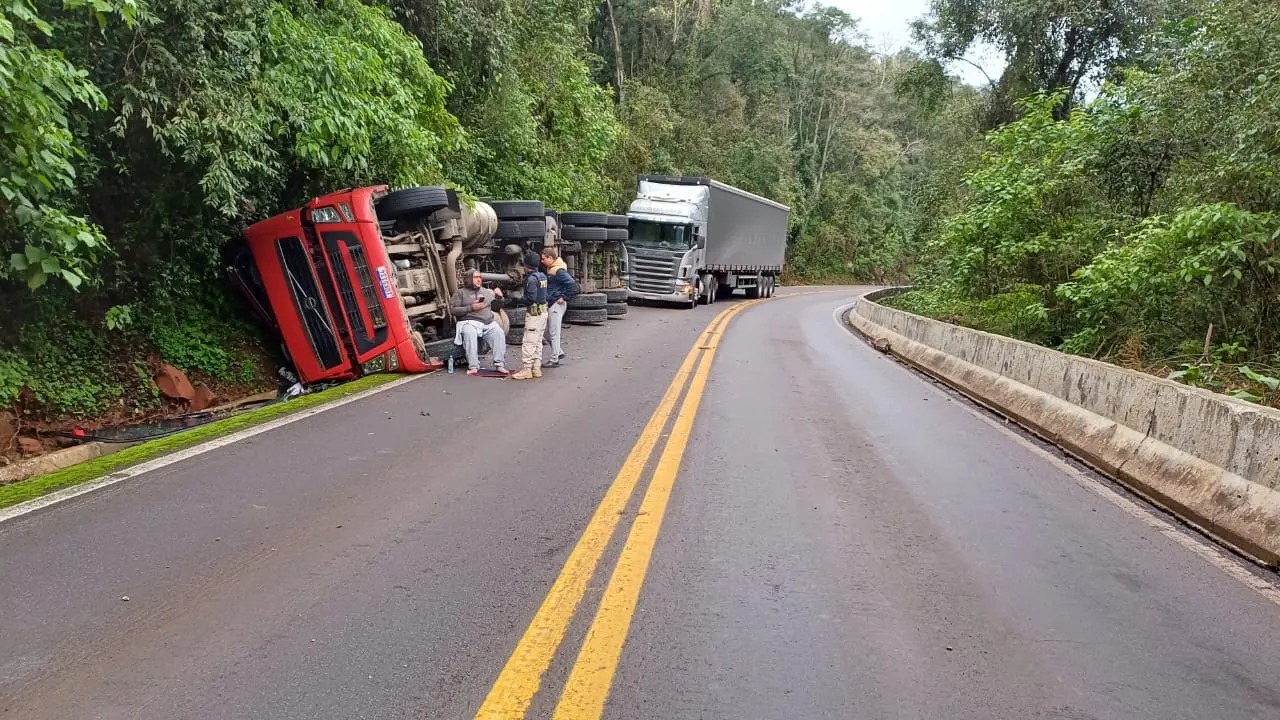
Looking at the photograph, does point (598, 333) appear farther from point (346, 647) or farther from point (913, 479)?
point (346, 647)

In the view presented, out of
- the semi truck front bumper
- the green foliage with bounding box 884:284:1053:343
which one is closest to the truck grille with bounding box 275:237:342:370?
the green foliage with bounding box 884:284:1053:343

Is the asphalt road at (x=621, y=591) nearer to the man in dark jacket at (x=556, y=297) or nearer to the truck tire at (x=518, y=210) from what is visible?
the man in dark jacket at (x=556, y=297)

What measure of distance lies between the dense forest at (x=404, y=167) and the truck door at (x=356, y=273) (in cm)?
80

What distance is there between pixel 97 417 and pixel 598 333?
391 inches

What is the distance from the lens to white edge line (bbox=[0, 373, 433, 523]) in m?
5.34

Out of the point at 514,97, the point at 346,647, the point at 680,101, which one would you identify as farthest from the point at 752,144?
the point at 346,647

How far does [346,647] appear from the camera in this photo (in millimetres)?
3600

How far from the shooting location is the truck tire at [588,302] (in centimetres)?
2025

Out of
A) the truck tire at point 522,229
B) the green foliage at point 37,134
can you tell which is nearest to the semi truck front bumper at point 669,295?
the truck tire at point 522,229

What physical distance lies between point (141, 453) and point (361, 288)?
498 cm

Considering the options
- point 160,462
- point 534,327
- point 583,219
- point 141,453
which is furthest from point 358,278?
point 583,219

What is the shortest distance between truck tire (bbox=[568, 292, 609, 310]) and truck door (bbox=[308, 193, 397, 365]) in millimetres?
8615

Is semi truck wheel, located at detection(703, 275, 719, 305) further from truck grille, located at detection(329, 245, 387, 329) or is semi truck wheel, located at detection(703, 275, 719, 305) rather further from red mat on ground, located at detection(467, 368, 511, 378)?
truck grille, located at detection(329, 245, 387, 329)

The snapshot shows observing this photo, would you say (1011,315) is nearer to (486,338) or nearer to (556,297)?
(556,297)
